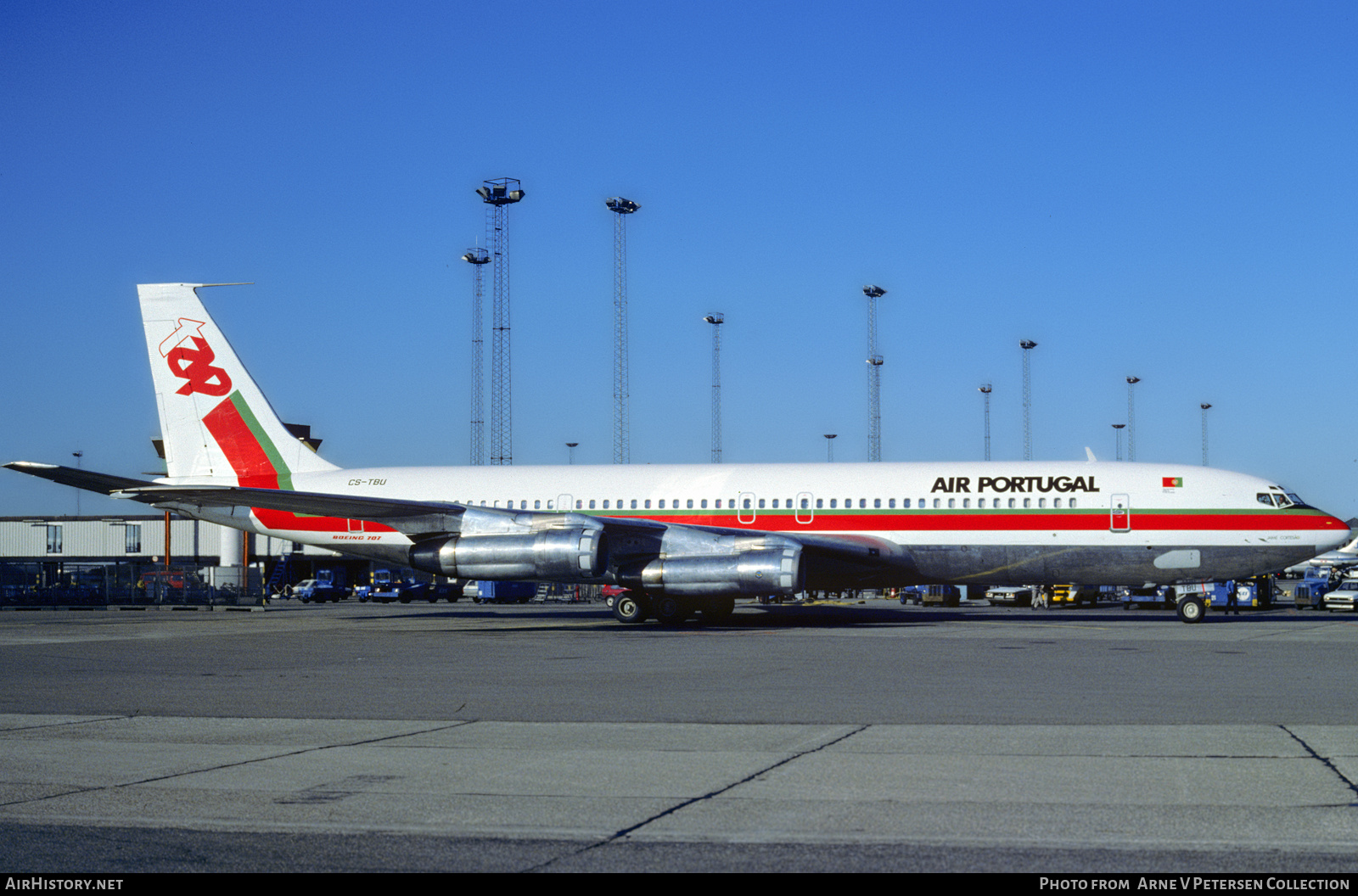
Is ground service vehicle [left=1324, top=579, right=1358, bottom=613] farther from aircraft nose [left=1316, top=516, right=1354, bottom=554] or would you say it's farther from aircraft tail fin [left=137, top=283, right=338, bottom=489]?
aircraft tail fin [left=137, top=283, right=338, bottom=489]

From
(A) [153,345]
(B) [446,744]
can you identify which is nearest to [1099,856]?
(B) [446,744]

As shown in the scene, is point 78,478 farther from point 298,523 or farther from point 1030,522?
point 1030,522

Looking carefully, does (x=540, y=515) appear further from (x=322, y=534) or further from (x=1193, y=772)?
(x=1193, y=772)

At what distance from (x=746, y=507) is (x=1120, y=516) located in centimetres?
906

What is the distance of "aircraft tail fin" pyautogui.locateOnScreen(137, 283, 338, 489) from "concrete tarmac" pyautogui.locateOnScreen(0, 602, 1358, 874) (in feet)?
48.8

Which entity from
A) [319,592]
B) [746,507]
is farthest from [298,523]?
[319,592]

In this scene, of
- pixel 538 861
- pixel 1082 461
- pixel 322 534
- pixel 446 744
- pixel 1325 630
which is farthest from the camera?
pixel 322 534

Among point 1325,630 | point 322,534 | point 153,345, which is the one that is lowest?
point 1325,630

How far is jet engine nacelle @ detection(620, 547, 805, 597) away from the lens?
26.9 meters

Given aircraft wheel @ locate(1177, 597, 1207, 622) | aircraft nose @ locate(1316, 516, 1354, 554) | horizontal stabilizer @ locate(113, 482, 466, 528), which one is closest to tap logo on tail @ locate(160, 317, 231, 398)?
horizontal stabilizer @ locate(113, 482, 466, 528)

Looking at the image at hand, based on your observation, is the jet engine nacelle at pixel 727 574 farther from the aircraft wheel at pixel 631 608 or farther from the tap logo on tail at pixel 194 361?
the tap logo on tail at pixel 194 361

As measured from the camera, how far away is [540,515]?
93.6ft

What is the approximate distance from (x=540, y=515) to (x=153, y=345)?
12948mm

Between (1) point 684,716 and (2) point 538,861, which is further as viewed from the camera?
(1) point 684,716
